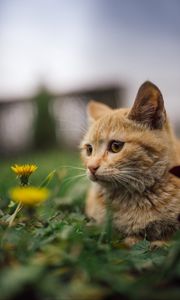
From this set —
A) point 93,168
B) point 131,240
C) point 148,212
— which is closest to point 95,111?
point 93,168

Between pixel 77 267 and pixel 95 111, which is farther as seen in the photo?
pixel 95 111

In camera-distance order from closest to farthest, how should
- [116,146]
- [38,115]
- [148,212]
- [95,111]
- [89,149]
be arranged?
1. [148,212]
2. [116,146]
3. [89,149]
4. [95,111]
5. [38,115]

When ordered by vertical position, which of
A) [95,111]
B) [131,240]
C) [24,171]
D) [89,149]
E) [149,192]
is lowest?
[131,240]

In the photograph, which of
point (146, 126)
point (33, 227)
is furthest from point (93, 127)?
point (33, 227)

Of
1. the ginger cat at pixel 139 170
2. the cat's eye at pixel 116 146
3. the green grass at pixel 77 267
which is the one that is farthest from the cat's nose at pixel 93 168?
the green grass at pixel 77 267

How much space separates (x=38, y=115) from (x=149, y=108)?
9310mm

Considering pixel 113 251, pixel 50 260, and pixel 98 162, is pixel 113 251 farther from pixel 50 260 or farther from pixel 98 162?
pixel 98 162

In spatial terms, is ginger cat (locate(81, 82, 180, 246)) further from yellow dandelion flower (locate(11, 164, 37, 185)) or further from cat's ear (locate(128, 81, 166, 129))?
yellow dandelion flower (locate(11, 164, 37, 185))

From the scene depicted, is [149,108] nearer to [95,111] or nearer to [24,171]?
[95,111]

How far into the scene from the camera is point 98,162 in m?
2.87

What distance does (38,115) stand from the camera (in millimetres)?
12141

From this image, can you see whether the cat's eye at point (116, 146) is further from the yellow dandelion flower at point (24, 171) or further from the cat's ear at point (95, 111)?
the yellow dandelion flower at point (24, 171)

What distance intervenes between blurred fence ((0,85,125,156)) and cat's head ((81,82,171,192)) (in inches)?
340

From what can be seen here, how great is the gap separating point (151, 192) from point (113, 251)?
0.94 m
